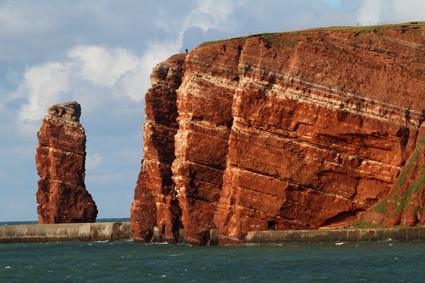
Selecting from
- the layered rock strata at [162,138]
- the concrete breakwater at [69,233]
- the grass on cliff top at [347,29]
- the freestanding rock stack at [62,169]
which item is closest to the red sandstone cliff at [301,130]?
the grass on cliff top at [347,29]

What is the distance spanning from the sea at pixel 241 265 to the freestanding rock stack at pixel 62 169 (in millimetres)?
28667

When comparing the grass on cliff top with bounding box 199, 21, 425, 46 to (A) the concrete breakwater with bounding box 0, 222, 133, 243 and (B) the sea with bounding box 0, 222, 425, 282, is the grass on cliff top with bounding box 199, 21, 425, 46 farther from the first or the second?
(A) the concrete breakwater with bounding box 0, 222, 133, 243

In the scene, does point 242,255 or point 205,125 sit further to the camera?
point 205,125

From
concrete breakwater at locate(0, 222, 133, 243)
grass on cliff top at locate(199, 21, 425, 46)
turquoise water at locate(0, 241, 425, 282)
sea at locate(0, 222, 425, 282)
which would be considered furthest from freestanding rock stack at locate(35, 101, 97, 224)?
grass on cliff top at locate(199, 21, 425, 46)

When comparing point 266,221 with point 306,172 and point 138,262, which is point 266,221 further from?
point 138,262

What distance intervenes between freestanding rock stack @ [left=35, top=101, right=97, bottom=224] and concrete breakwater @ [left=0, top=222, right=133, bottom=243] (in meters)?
4.05

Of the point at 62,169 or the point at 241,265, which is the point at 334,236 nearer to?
the point at 241,265

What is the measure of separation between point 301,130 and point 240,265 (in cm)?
1669

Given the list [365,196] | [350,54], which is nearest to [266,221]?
[365,196]

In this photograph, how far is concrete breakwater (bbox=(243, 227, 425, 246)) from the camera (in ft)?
148

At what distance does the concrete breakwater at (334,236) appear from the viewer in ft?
148

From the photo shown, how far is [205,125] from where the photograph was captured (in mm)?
56594

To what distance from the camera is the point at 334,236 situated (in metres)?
47.6

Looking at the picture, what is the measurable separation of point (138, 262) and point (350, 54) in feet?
89.5
